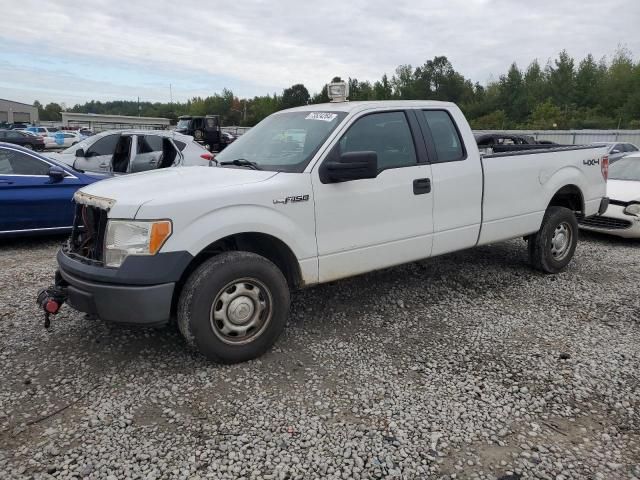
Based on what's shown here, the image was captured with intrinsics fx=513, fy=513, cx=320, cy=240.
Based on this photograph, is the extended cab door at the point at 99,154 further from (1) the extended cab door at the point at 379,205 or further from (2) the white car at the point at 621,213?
(2) the white car at the point at 621,213

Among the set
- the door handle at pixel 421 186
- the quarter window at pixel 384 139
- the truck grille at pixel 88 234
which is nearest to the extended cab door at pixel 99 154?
the truck grille at pixel 88 234

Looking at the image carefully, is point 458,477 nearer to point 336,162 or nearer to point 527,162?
point 336,162

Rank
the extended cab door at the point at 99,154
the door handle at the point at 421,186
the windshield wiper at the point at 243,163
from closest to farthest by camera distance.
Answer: the windshield wiper at the point at 243,163 < the door handle at the point at 421,186 < the extended cab door at the point at 99,154

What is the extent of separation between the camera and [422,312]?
15.8 ft

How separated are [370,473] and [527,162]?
13.0 feet

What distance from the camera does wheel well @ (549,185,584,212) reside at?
6.03 metres

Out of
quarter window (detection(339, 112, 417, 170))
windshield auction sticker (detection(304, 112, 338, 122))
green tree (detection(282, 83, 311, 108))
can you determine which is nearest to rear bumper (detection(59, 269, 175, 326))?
quarter window (detection(339, 112, 417, 170))

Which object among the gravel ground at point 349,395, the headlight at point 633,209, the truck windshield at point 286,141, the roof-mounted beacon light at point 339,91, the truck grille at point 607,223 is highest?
the roof-mounted beacon light at point 339,91

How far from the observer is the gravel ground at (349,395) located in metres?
2.73

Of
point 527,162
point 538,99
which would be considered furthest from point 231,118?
point 527,162

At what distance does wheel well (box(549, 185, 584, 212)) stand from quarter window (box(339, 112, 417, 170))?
7.97 ft

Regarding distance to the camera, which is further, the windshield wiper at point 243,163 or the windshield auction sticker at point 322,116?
the windshield auction sticker at point 322,116

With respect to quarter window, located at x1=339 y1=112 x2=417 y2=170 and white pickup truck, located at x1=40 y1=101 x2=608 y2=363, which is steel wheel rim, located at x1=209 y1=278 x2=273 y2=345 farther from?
quarter window, located at x1=339 y1=112 x2=417 y2=170

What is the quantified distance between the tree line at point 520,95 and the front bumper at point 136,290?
47485 millimetres
